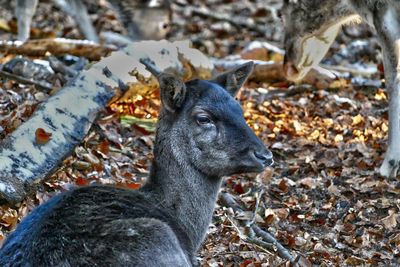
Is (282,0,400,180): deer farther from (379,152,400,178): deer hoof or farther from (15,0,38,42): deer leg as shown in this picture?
(15,0,38,42): deer leg

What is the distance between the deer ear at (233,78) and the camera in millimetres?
6680

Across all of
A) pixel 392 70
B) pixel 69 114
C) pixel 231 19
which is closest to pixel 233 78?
pixel 69 114

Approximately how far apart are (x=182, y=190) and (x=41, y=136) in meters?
2.44

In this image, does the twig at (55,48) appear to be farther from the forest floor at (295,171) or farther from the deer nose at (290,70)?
the deer nose at (290,70)

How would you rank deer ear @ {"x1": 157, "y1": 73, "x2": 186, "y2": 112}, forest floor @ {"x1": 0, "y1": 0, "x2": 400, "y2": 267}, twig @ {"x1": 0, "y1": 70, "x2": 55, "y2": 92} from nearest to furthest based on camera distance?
deer ear @ {"x1": 157, "y1": 73, "x2": 186, "y2": 112} < forest floor @ {"x1": 0, "y1": 0, "x2": 400, "y2": 267} < twig @ {"x1": 0, "y1": 70, "x2": 55, "y2": 92}

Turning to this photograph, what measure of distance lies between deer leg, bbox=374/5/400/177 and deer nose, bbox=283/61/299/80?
6.34 feet

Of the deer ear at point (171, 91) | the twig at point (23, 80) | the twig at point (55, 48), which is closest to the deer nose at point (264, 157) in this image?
the deer ear at point (171, 91)

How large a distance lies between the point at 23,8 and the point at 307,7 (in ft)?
14.1

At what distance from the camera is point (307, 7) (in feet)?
36.7

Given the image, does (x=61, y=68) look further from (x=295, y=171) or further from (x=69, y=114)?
(x=295, y=171)

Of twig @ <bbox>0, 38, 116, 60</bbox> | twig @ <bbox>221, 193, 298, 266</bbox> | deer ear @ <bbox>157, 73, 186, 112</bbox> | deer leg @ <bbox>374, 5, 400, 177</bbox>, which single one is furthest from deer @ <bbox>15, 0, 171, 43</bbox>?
deer ear @ <bbox>157, 73, 186, 112</bbox>

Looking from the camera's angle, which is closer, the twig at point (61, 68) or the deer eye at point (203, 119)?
the deer eye at point (203, 119)

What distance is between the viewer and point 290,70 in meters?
11.7

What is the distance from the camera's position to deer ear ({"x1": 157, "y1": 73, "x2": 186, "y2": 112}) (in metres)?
6.10
